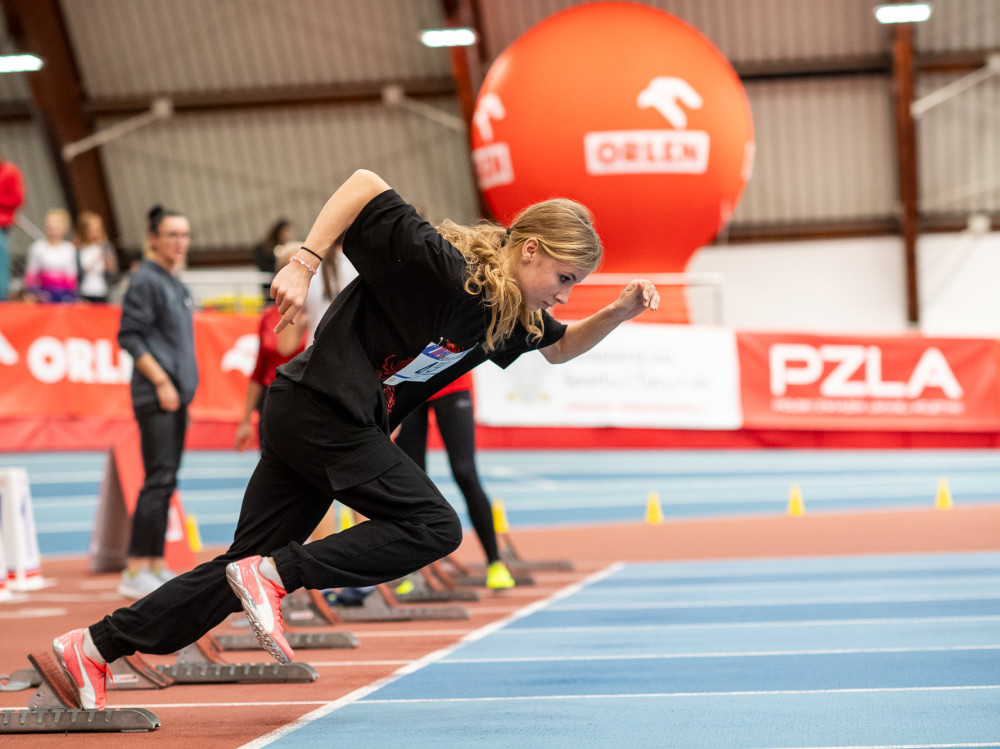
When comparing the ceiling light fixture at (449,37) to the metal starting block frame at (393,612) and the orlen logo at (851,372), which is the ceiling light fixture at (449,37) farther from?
the metal starting block frame at (393,612)

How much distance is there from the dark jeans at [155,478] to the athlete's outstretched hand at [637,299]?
11.4ft

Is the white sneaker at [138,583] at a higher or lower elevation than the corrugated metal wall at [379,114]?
lower

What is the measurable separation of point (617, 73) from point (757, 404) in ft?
13.7

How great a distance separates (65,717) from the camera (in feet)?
11.1

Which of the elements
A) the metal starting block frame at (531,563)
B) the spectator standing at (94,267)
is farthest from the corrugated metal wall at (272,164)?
the metal starting block frame at (531,563)

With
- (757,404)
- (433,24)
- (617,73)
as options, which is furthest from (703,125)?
(433,24)

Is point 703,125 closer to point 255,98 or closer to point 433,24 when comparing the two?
point 433,24

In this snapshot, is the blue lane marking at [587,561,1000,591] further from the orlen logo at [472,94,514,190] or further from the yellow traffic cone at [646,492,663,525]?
the orlen logo at [472,94,514,190]

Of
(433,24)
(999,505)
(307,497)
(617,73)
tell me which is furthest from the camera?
(433,24)

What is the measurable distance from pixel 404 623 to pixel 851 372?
10.3 metres

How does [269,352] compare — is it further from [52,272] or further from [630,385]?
[52,272]

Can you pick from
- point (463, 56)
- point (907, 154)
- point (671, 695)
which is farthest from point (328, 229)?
point (907, 154)

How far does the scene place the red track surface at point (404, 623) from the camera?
3549 millimetres

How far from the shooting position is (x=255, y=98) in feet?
71.8
